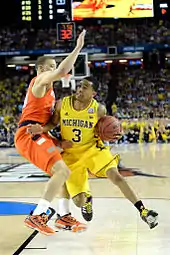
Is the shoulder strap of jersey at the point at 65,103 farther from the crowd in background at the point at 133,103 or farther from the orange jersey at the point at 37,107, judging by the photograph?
the crowd in background at the point at 133,103

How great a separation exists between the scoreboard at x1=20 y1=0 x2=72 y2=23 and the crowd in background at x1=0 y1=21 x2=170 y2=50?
2.92 feet

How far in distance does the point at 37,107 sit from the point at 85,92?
0.46 m

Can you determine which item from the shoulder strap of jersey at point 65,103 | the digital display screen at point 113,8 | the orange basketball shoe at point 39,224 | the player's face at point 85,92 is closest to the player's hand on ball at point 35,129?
the shoulder strap of jersey at point 65,103

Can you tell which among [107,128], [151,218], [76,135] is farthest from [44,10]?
[151,218]

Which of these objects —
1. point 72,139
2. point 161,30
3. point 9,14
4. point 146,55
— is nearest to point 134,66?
point 146,55

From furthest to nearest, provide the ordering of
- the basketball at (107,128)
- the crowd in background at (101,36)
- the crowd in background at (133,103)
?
1. the crowd in background at (101,36)
2. the crowd in background at (133,103)
3. the basketball at (107,128)

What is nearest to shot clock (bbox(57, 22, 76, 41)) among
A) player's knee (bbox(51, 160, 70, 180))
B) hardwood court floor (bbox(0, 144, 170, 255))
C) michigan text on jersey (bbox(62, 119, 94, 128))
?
hardwood court floor (bbox(0, 144, 170, 255))

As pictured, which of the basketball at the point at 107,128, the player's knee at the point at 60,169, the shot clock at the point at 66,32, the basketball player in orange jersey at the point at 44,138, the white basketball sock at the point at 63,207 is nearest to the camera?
the basketball player in orange jersey at the point at 44,138

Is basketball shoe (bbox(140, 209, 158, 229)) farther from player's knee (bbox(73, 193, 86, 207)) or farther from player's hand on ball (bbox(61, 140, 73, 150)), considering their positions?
player's hand on ball (bbox(61, 140, 73, 150))

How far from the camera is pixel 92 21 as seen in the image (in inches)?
1090

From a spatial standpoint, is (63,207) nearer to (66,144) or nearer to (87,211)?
(87,211)

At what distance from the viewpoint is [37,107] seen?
4.03 m

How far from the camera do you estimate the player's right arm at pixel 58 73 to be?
12.0ft

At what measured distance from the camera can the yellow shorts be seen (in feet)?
13.8
